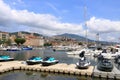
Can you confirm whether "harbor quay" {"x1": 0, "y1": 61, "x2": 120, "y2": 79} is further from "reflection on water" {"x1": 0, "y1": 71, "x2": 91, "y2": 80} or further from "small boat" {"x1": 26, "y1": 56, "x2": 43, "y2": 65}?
"small boat" {"x1": 26, "y1": 56, "x2": 43, "y2": 65}

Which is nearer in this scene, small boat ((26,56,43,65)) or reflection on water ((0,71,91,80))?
reflection on water ((0,71,91,80))

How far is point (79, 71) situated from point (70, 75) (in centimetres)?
185

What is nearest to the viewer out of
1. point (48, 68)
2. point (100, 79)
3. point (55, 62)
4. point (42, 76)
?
point (100, 79)

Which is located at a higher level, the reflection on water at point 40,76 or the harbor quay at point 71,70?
the harbor quay at point 71,70

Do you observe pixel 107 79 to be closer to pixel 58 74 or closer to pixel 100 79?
pixel 100 79

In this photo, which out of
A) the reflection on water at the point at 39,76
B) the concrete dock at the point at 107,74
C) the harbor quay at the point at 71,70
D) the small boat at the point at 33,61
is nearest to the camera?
the concrete dock at the point at 107,74

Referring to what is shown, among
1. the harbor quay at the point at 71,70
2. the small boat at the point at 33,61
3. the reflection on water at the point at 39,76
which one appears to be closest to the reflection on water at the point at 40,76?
the reflection on water at the point at 39,76

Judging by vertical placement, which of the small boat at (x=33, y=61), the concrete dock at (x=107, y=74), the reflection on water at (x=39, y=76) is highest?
the small boat at (x=33, y=61)

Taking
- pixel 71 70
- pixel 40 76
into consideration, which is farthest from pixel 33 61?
pixel 71 70

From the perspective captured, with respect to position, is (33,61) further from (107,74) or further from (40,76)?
(107,74)

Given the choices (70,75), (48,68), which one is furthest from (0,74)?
(70,75)

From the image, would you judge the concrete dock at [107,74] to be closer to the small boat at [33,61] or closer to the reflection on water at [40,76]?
the reflection on water at [40,76]

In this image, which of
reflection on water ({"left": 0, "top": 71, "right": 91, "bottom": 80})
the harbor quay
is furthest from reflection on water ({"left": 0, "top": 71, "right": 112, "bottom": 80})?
the harbor quay

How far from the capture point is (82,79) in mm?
38844
